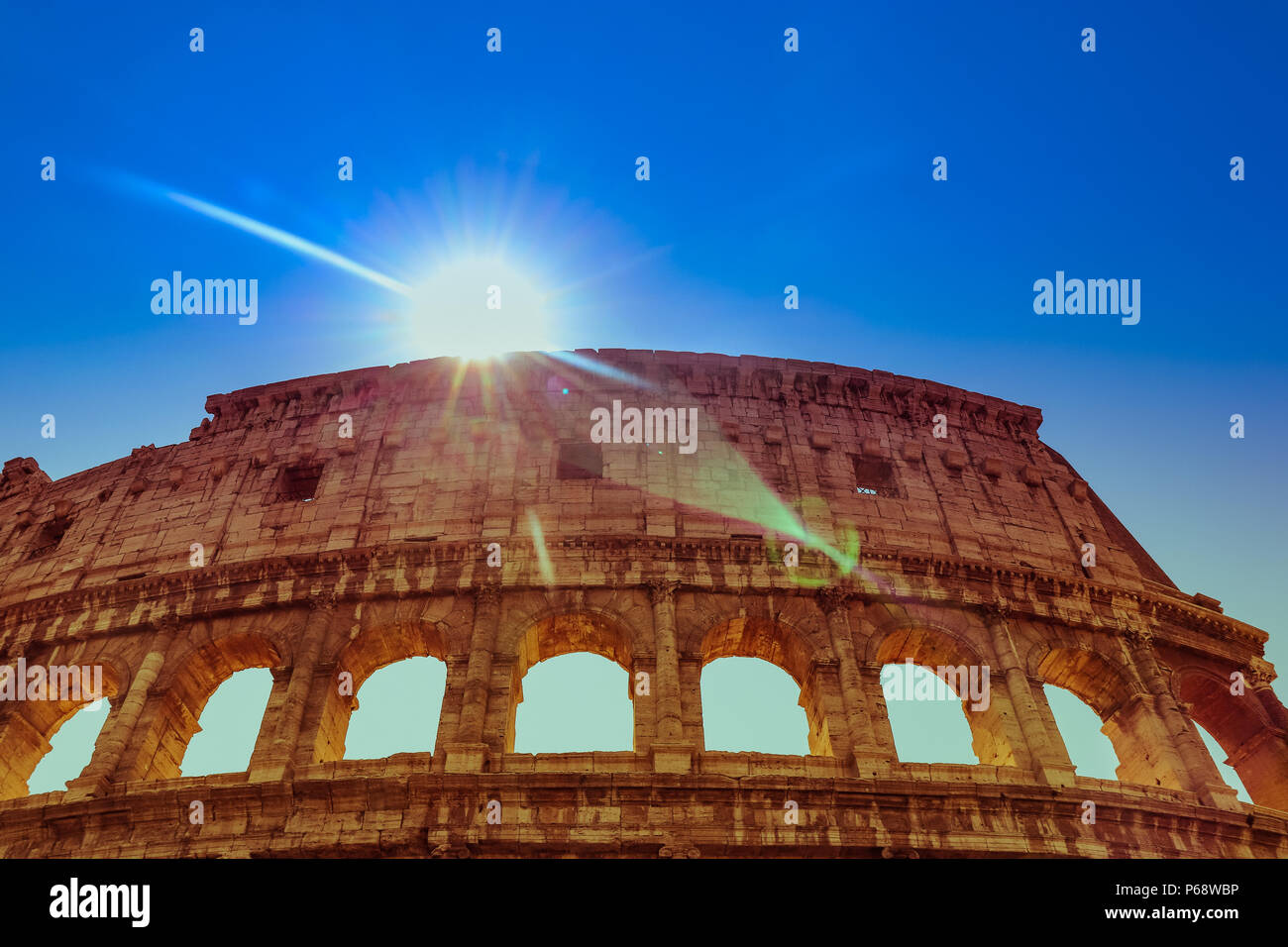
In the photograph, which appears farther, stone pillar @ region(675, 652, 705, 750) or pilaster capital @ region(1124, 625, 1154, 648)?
pilaster capital @ region(1124, 625, 1154, 648)

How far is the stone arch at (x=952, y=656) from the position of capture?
1465cm

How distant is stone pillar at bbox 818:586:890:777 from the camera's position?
13422 millimetres

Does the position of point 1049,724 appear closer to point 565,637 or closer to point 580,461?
point 565,637

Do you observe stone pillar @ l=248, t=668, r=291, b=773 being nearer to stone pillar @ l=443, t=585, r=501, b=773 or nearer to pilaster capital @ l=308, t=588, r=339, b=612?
pilaster capital @ l=308, t=588, r=339, b=612

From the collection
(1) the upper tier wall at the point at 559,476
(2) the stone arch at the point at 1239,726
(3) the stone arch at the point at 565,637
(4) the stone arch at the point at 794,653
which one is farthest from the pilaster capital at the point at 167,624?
(2) the stone arch at the point at 1239,726

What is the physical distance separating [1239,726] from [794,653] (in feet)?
26.8

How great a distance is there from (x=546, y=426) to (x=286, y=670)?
682 centimetres

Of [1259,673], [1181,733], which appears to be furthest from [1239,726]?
[1181,733]

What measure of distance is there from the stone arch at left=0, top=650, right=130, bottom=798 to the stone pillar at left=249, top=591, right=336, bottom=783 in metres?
2.92

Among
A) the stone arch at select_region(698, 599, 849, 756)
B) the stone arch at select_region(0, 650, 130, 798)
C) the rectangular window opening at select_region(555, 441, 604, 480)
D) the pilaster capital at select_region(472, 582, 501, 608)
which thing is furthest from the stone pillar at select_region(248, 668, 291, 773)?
the stone arch at select_region(698, 599, 849, 756)

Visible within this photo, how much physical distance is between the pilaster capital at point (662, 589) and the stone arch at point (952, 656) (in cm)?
316

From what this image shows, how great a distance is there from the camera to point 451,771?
12.8 metres

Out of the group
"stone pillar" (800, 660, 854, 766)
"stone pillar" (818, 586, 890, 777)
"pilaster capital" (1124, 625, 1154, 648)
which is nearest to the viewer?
"stone pillar" (818, 586, 890, 777)

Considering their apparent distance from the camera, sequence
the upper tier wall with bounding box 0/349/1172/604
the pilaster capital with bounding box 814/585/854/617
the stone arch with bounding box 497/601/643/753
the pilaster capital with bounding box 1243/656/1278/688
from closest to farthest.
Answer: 1. the stone arch with bounding box 497/601/643/753
2. the pilaster capital with bounding box 814/585/854/617
3. the pilaster capital with bounding box 1243/656/1278/688
4. the upper tier wall with bounding box 0/349/1172/604
